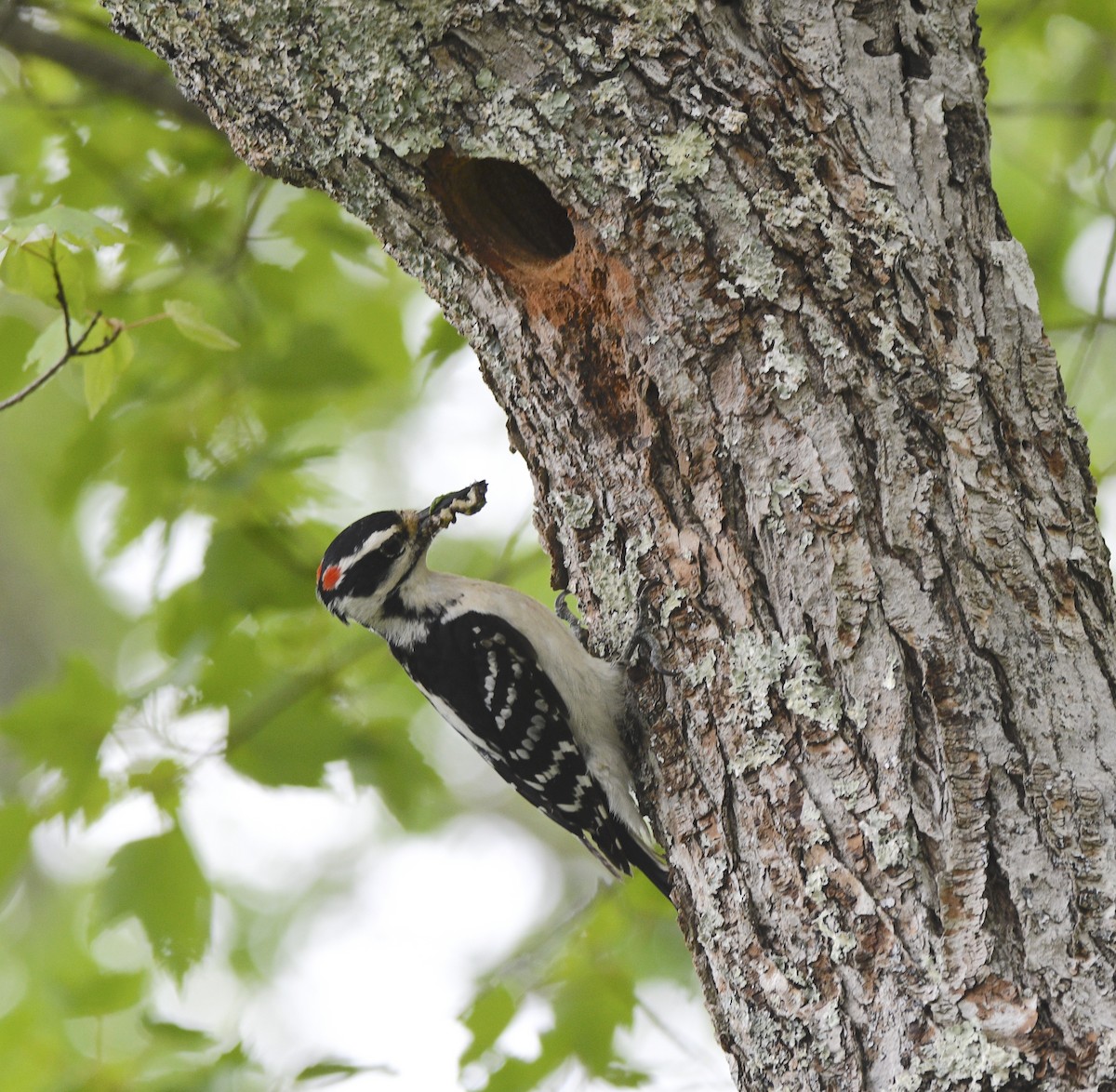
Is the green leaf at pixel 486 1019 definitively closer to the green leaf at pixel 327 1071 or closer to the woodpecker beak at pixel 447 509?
the green leaf at pixel 327 1071

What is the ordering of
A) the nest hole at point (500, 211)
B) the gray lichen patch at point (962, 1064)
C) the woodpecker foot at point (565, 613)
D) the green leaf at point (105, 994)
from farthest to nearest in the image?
the woodpecker foot at point (565, 613) → the green leaf at point (105, 994) → the nest hole at point (500, 211) → the gray lichen patch at point (962, 1064)

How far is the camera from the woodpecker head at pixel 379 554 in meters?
3.94

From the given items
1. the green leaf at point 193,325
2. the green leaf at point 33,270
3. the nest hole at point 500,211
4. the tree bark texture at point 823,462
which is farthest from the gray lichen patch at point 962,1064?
the green leaf at point 33,270

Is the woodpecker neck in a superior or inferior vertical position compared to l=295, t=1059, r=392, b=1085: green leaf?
superior

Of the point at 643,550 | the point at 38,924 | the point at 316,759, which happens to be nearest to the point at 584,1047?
the point at 316,759

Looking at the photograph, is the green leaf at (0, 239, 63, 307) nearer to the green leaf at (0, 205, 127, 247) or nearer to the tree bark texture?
the green leaf at (0, 205, 127, 247)

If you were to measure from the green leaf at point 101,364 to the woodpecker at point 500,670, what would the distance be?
113cm

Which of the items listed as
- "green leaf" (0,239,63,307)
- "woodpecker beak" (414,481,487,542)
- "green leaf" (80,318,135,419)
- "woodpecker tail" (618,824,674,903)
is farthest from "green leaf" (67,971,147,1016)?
"green leaf" (0,239,63,307)

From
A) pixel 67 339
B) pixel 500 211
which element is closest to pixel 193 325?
pixel 67 339

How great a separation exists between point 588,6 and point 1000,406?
44.2 inches

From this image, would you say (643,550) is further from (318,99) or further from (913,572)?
(318,99)

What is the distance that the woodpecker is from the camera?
360 cm

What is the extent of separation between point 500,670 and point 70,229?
1970 millimetres

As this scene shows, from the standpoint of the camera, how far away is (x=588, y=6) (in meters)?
2.33
